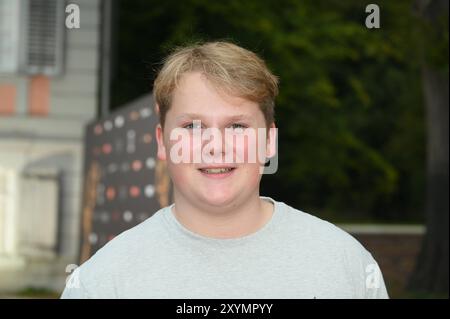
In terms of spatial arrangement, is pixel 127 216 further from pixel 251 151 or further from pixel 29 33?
pixel 251 151

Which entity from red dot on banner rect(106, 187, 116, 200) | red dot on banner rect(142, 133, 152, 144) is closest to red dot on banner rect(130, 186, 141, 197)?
red dot on banner rect(142, 133, 152, 144)

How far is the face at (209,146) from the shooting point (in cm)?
191

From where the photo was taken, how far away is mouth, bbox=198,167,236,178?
75.5 inches

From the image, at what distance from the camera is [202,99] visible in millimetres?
1907

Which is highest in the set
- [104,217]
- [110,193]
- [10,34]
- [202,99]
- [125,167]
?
[10,34]

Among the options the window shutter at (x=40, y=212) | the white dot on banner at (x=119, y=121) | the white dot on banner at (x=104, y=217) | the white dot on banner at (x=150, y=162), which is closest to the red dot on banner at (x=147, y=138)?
the white dot on banner at (x=150, y=162)

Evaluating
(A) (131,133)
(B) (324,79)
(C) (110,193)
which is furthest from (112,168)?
(B) (324,79)

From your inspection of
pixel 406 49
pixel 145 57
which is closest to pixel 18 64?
pixel 145 57

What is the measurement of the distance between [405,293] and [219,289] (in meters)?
7.86

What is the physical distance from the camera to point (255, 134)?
196 cm

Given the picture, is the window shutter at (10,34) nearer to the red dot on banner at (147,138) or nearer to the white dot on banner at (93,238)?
the white dot on banner at (93,238)

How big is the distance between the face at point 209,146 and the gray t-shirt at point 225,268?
9 cm

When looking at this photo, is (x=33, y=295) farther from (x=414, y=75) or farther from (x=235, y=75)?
(x=414, y=75)

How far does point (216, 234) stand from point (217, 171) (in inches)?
5.1
